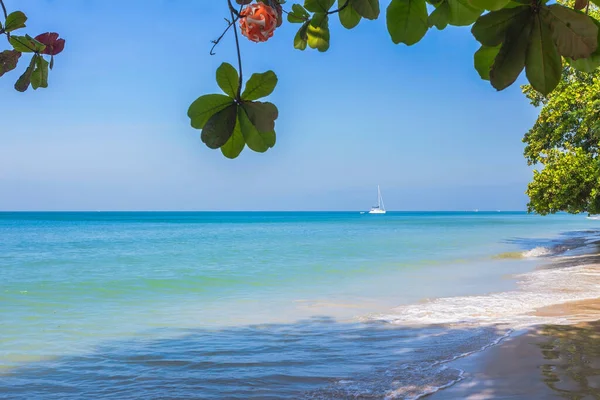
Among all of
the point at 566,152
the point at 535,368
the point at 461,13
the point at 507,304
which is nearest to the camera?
the point at 461,13

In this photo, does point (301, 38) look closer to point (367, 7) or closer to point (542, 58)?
point (367, 7)

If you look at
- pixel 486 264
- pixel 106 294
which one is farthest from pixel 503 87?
pixel 486 264

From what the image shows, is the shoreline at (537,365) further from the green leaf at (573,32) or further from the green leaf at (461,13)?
the green leaf at (573,32)

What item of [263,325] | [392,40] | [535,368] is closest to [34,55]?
[392,40]

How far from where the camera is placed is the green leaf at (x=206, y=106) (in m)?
0.89

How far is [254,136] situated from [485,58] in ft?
1.38

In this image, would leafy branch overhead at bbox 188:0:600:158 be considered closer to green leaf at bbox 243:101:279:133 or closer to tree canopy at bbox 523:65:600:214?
green leaf at bbox 243:101:279:133

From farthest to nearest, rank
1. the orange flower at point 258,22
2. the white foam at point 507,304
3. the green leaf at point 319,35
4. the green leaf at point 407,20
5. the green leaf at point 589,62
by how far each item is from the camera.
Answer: the white foam at point 507,304
the green leaf at point 319,35
the green leaf at point 407,20
the orange flower at point 258,22
the green leaf at point 589,62

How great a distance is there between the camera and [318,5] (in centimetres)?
139

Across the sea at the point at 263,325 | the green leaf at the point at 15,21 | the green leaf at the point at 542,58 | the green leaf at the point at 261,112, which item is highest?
the green leaf at the point at 15,21

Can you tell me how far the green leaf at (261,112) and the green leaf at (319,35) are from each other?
66 cm

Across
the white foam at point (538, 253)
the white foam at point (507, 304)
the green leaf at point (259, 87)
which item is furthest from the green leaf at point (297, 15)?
the white foam at point (538, 253)

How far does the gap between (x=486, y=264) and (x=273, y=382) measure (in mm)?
14463

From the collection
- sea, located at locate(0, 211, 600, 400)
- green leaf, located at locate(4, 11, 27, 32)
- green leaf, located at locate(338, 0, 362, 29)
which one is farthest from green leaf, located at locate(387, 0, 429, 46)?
sea, located at locate(0, 211, 600, 400)
